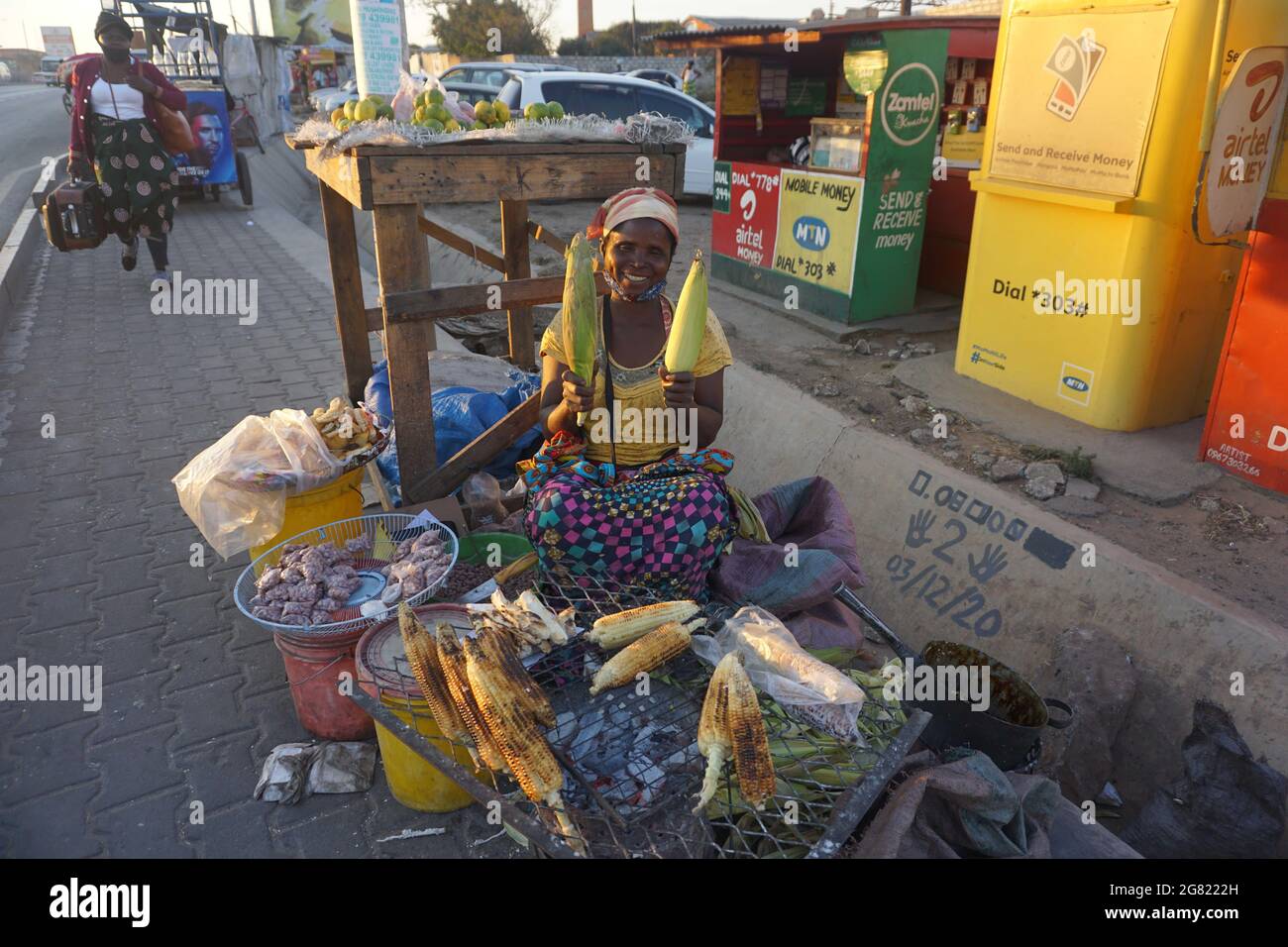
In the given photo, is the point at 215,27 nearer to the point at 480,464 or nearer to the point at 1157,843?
the point at 480,464

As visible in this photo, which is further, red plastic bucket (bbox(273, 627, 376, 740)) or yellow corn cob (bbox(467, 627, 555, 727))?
red plastic bucket (bbox(273, 627, 376, 740))

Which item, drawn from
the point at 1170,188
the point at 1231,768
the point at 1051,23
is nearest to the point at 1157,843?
the point at 1231,768

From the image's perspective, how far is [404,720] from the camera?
2607 mm

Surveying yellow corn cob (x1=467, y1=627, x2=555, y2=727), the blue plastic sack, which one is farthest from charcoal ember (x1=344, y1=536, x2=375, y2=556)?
yellow corn cob (x1=467, y1=627, x2=555, y2=727)

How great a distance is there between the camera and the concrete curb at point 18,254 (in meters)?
8.16

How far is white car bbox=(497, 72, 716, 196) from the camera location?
11688 mm

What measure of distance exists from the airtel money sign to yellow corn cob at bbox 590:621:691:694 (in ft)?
10.4

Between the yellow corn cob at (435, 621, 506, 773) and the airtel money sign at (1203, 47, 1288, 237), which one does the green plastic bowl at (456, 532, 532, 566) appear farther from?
the airtel money sign at (1203, 47, 1288, 237)

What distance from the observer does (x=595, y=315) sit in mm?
3215

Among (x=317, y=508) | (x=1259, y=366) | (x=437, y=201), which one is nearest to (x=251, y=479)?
(x=317, y=508)

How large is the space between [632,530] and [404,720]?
1.07 metres

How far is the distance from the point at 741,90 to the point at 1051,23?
12.9 feet

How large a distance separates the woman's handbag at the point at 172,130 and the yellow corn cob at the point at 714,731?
353 inches
